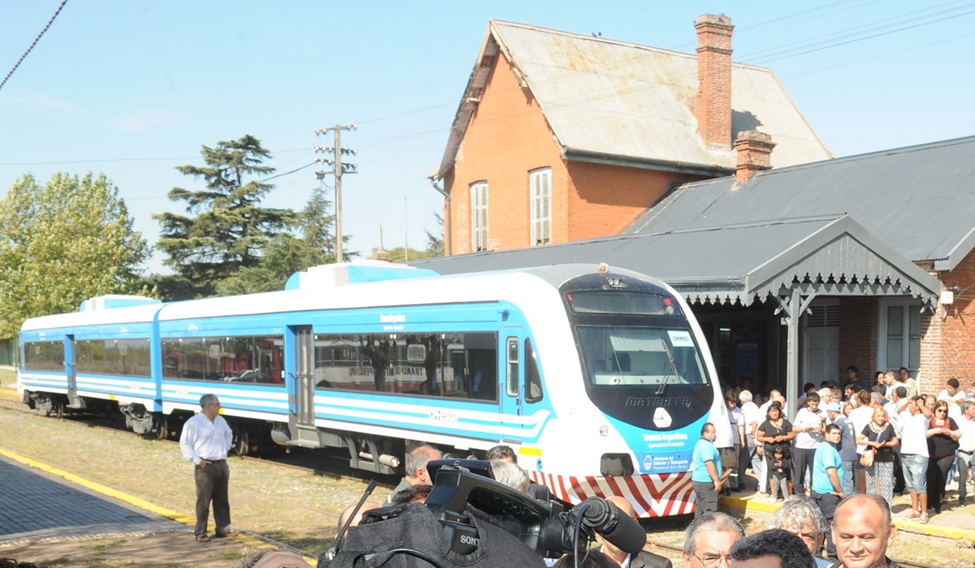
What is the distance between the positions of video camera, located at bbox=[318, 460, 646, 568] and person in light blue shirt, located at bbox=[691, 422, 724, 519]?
9683 mm

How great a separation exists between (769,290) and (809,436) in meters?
2.90

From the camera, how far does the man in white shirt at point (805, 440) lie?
44.4 ft

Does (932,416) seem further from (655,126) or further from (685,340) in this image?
(655,126)

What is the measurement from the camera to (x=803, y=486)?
1355 centimetres

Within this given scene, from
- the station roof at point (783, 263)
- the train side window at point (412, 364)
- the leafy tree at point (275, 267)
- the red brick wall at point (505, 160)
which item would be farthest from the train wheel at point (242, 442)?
the leafy tree at point (275, 267)

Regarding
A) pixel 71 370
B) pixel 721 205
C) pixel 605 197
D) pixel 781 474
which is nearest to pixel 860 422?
pixel 781 474

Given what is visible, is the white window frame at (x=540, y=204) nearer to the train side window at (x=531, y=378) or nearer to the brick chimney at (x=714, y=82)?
the brick chimney at (x=714, y=82)

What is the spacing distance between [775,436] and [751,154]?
13.4 m

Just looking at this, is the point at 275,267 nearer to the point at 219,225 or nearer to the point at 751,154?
the point at 219,225

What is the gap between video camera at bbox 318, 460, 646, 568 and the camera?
2.18 metres

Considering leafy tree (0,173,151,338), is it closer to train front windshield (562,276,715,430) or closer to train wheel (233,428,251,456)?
train wheel (233,428,251,456)

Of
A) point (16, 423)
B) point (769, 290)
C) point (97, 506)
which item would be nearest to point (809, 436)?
point (769, 290)

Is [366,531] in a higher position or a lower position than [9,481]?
higher

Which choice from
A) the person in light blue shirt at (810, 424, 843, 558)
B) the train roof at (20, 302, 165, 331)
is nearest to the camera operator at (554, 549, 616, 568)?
the person in light blue shirt at (810, 424, 843, 558)
